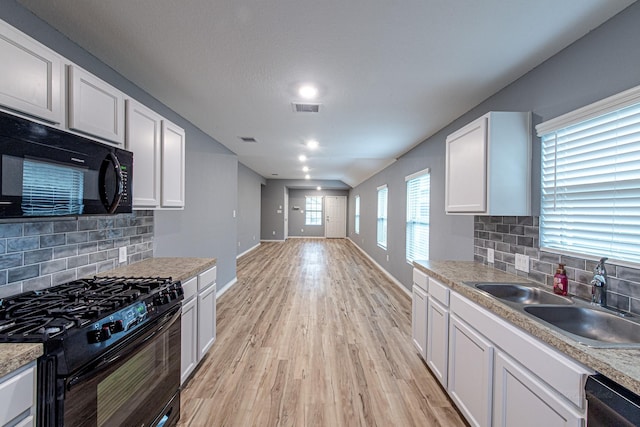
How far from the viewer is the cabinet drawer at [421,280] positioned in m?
2.37

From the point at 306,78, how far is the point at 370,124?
1.32 metres

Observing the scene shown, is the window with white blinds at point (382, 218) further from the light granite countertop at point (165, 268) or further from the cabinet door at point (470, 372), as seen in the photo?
the light granite countertop at point (165, 268)

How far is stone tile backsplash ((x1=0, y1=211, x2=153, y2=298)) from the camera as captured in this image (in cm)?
142

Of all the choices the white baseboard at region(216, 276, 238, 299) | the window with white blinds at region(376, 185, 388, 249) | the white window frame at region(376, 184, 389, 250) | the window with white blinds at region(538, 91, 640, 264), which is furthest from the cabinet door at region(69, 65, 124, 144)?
the window with white blinds at region(376, 185, 388, 249)

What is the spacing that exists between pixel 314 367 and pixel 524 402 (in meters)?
1.62

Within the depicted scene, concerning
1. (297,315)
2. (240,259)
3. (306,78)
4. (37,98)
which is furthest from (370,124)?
(240,259)

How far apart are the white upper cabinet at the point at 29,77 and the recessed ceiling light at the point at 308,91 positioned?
1.56m

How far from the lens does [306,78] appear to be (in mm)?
2170

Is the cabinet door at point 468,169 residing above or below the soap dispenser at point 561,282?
above

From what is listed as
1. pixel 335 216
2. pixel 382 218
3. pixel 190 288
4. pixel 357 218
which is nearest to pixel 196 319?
pixel 190 288

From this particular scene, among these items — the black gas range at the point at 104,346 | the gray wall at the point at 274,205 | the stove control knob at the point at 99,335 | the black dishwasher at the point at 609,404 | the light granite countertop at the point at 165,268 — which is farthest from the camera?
the gray wall at the point at 274,205

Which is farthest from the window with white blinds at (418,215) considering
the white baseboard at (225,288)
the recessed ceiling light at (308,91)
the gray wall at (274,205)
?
the gray wall at (274,205)

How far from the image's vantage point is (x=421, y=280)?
2.47 meters

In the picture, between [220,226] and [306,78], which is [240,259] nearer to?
[220,226]
